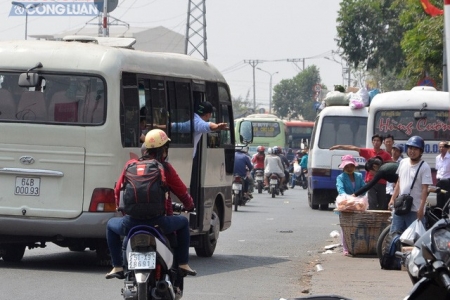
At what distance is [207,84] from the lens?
1606 cm

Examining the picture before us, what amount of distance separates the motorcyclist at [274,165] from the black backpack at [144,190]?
29.3 metres

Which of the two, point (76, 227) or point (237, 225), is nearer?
point (76, 227)

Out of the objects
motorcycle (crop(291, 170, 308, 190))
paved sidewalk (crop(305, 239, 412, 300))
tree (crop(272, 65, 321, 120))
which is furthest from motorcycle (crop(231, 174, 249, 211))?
tree (crop(272, 65, 321, 120))

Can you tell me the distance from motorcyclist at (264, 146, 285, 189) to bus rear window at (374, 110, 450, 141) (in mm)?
15537

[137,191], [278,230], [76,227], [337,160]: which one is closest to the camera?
[137,191]

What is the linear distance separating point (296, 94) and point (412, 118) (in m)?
150

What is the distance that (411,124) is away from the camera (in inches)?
927

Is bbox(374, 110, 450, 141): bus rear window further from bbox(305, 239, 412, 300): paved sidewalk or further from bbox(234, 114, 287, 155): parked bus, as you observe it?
bbox(234, 114, 287, 155): parked bus

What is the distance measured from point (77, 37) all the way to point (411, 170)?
14.8 ft

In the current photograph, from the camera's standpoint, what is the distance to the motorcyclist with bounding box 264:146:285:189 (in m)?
39.1

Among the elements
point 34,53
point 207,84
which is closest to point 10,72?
point 34,53

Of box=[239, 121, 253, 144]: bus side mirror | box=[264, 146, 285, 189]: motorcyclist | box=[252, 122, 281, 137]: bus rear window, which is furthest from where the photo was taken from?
box=[252, 122, 281, 137]: bus rear window

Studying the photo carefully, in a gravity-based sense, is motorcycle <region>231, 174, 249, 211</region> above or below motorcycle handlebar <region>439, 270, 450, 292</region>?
below

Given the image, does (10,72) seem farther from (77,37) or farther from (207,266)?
(207,266)
